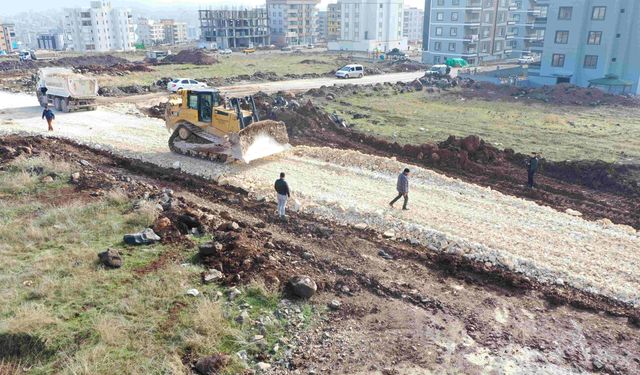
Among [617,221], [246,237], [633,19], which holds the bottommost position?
[617,221]

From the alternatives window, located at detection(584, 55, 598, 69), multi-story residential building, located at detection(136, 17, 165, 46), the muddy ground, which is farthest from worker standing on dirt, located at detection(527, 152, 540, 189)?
multi-story residential building, located at detection(136, 17, 165, 46)

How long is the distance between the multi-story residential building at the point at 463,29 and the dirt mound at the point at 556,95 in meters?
30.2

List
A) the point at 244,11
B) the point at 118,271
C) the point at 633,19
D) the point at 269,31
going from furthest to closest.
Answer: the point at 269,31 → the point at 244,11 → the point at 633,19 → the point at 118,271

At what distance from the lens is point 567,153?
2442cm

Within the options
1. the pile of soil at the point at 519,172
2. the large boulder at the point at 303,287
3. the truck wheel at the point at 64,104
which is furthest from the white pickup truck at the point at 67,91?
the large boulder at the point at 303,287

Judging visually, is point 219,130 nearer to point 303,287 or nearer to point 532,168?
point 303,287

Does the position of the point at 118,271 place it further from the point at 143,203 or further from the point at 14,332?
the point at 143,203

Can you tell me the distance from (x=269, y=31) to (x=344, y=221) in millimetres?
120749

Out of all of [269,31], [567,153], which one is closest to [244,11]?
[269,31]

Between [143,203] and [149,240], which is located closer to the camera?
[149,240]

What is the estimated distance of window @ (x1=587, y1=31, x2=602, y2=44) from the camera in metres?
49.7

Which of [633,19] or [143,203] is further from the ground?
[633,19]

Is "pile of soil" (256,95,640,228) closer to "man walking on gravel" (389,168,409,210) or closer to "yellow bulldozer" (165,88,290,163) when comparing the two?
"yellow bulldozer" (165,88,290,163)

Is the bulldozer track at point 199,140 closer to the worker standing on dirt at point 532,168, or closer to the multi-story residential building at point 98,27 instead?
the worker standing on dirt at point 532,168
